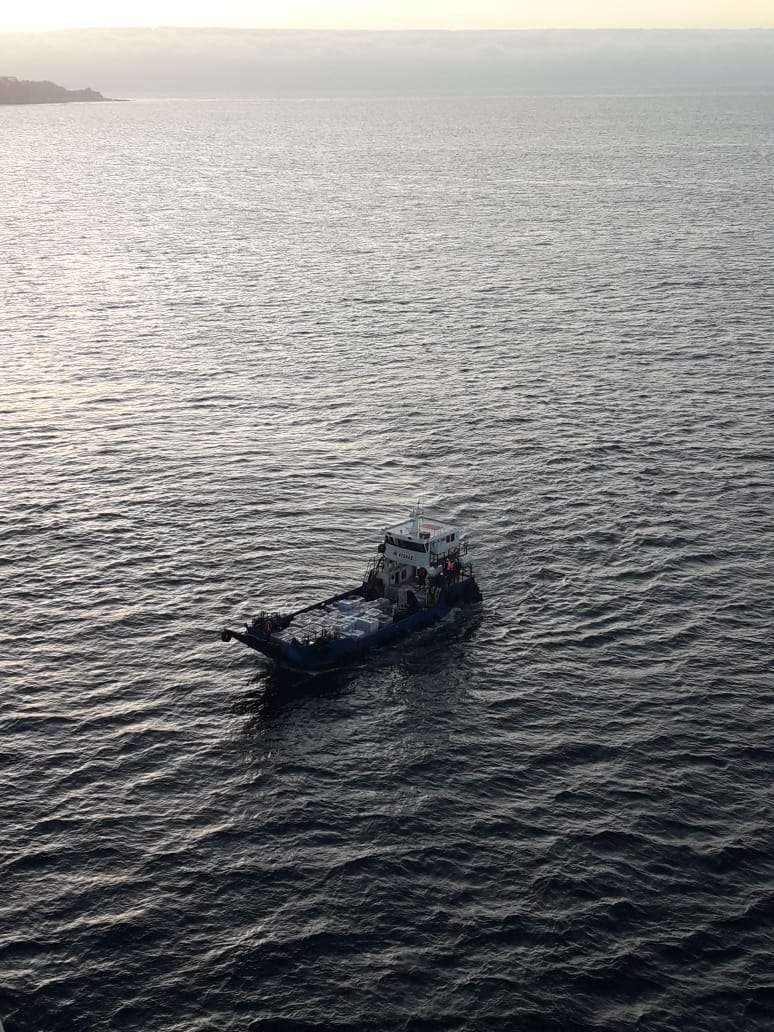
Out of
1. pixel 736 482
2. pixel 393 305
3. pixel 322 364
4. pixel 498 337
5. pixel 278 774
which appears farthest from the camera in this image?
pixel 393 305

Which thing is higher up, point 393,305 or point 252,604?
point 393,305

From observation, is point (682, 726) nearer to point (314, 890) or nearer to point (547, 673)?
point (547, 673)

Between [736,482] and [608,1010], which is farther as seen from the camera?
[736,482]

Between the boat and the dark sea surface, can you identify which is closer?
the dark sea surface

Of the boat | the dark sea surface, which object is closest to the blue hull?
the boat

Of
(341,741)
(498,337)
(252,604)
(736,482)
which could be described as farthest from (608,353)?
(341,741)

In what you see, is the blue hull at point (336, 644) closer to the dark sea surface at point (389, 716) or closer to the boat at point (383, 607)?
the boat at point (383, 607)

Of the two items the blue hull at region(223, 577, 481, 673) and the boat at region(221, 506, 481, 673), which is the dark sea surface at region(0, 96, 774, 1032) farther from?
the boat at region(221, 506, 481, 673)

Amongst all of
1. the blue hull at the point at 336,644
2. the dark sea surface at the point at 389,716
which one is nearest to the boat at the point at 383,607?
the blue hull at the point at 336,644
